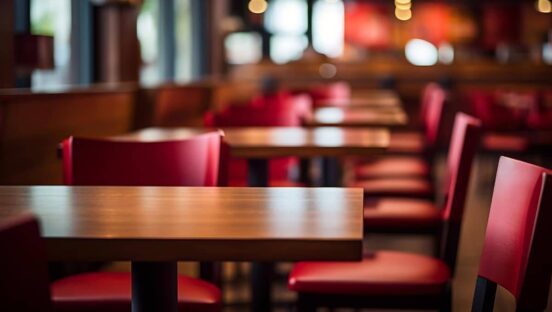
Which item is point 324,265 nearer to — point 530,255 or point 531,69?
point 530,255

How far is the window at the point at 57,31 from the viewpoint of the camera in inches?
195

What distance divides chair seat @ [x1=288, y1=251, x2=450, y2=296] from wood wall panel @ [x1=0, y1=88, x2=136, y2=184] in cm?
155

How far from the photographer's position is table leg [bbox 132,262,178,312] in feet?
5.10

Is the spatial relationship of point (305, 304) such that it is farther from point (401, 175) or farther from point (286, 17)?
point (286, 17)

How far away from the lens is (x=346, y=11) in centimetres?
2002

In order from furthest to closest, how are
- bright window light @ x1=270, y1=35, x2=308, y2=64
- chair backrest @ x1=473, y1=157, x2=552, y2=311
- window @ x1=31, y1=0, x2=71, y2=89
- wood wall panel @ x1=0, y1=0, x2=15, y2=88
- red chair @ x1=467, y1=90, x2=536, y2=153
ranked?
bright window light @ x1=270, y1=35, x2=308, y2=64
red chair @ x1=467, y1=90, x2=536, y2=153
window @ x1=31, y1=0, x2=71, y2=89
wood wall panel @ x1=0, y1=0, x2=15, y2=88
chair backrest @ x1=473, y1=157, x2=552, y2=311

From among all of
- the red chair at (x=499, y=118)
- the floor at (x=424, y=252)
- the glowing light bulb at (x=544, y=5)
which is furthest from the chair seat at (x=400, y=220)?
the glowing light bulb at (x=544, y=5)

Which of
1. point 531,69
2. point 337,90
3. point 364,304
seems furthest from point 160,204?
point 531,69

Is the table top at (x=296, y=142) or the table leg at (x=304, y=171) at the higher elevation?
the table top at (x=296, y=142)

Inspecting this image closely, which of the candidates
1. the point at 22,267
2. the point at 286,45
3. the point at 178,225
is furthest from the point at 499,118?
the point at 286,45

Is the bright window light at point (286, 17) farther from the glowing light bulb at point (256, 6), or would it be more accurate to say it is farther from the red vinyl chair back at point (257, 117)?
the red vinyl chair back at point (257, 117)

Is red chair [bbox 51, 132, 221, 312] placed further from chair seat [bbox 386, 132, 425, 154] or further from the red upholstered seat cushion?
the red upholstered seat cushion

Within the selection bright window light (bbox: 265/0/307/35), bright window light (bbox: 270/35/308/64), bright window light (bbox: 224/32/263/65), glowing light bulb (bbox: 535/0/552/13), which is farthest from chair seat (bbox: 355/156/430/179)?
bright window light (bbox: 265/0/307/35)

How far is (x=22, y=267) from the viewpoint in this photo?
96cm
